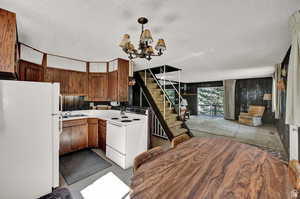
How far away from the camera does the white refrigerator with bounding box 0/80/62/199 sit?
4.73 feet

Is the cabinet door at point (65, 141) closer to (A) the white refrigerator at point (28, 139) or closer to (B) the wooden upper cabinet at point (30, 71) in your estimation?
(A) the white refrigerator at point (28, 139)

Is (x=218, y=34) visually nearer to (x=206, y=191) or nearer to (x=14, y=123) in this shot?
(x=206, y=191)

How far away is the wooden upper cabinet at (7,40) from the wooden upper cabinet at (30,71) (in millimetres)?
1159

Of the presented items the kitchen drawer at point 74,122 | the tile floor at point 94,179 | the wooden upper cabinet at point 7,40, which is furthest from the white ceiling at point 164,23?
the tile floor at point 94,179

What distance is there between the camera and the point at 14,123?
1.49 meters

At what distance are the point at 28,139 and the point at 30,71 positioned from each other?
5.78 feet

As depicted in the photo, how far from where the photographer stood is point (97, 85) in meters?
3.59

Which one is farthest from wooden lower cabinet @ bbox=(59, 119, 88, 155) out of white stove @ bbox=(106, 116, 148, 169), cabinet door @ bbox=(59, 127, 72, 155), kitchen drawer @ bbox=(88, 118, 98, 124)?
white stove @ bbox=(106, 116, 148, 169)

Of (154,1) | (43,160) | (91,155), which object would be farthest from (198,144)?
(91,155)

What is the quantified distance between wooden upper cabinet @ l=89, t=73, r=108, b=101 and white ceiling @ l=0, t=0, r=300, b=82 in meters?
1.01

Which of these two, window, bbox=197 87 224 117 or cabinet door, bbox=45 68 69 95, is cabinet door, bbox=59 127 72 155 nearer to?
cabinet door, bbox=45 68 69 95

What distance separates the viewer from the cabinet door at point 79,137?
2.99m

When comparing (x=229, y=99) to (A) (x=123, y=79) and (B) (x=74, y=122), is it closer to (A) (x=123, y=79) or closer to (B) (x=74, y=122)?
(A) (x=123, y=79)

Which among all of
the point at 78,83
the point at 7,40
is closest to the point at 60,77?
the point at 78,83
